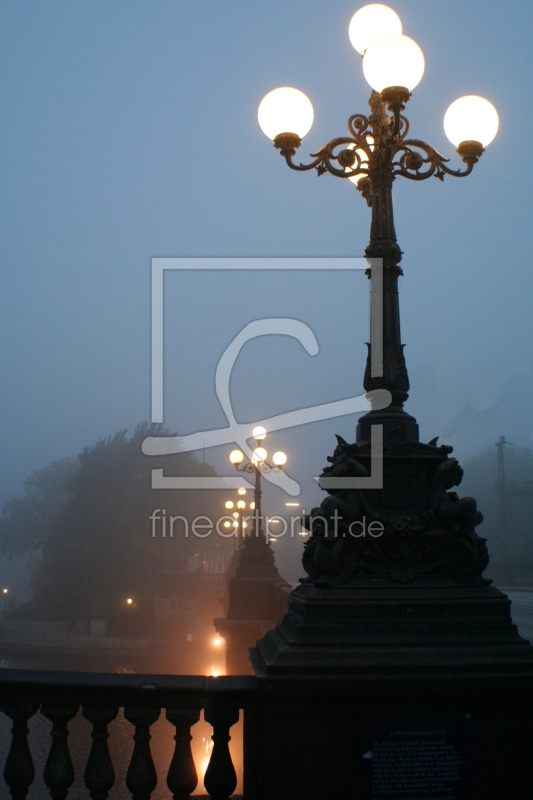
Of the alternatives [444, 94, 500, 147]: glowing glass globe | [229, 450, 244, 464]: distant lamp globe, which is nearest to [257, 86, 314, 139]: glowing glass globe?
[444, 94, 500, 147]: glowing glass globe

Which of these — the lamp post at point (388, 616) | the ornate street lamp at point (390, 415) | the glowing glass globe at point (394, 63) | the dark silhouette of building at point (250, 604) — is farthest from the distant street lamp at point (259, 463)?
the glowing glass globe at point (394, 63)

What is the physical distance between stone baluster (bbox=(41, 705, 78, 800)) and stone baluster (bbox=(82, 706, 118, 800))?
0.35ft

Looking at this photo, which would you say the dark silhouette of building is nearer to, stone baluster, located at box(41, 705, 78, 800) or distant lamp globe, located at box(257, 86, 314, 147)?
stone baluster, located at box(41, 705, 78, 800)

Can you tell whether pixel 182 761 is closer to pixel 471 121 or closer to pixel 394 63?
pixel 394 63

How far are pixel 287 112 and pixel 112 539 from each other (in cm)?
4533

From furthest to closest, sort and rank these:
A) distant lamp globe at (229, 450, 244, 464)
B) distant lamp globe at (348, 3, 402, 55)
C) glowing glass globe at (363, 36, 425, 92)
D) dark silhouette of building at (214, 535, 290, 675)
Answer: distant lamp globe at (229, 450, 244, 464)
dark silhouette of building at (214, 535, 290, 675)
distant lamp globe at (348, 3, 402, 55)
glowing glass globe at (363, 36, 425, 92)

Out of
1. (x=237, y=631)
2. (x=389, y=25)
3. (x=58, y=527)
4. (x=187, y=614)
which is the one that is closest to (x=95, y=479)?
(x=58, y=527)

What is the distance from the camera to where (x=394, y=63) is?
5.01m

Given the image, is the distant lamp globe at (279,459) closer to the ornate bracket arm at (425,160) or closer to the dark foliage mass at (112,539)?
the ornate bracket arm at (425,160)

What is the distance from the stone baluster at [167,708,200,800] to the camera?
372 centimetres

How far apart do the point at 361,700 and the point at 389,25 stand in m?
5.62

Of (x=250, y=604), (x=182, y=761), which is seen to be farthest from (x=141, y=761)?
(x=250, y=604)

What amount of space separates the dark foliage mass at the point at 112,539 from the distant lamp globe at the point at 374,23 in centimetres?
4348

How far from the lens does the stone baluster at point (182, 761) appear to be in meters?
3.72
